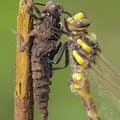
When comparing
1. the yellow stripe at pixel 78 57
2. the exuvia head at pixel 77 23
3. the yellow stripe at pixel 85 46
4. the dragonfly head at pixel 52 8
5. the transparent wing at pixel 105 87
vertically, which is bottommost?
the transparent wing at pixel 105 87

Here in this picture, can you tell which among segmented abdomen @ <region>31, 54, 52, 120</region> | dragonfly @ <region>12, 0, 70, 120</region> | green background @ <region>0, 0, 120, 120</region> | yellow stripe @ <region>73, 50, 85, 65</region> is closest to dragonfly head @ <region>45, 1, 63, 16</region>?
dragonfly @ <region>12, 0, 70, 120</region>

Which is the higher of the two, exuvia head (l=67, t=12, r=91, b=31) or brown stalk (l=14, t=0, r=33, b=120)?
exuvia head (l=67, t=12, r=91, b=31)

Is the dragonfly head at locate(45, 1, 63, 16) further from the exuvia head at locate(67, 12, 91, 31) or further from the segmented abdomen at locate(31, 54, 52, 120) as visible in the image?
the segmented abdomen at locate(31, 54, 52, 120)

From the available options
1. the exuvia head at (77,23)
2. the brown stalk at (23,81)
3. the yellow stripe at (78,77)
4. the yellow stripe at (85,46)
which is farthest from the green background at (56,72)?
the brown stalk at (23,81)

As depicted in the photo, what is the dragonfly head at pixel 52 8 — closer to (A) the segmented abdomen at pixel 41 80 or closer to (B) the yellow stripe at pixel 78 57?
(A) the segmented abdomen at pixel 41 80

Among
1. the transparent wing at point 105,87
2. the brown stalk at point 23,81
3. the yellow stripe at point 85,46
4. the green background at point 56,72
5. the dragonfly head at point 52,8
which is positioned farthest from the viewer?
the green background at point 56,72

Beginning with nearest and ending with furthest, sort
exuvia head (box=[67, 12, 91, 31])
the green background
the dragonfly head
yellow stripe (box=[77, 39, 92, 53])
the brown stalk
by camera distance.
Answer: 1. the brown stalk
2. the dragonfly head
3. exuvia head (box=[67, 12, 91, 31])
4. yellow stripe (box=[77, 39, 92, 53])
5. the green background

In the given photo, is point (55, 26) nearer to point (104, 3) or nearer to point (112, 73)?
point (112, 73)
